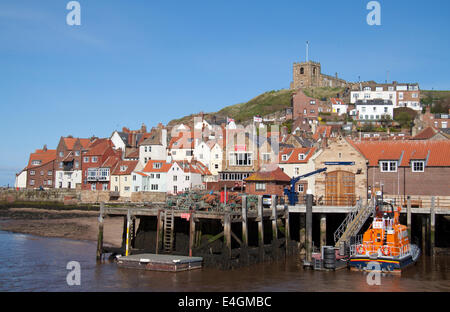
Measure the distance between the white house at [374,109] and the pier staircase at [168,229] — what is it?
8286cm

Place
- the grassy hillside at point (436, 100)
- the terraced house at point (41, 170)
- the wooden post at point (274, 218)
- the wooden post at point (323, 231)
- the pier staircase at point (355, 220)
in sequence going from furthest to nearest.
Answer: the grassy hillside at point (436, 100), the terraced house at point (41, 170), the wooden post at point (323, 231), the wooden post at point (274, 218), the pier staircase at point (355, 220)

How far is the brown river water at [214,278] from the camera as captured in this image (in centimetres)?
2755

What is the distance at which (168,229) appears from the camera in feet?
115

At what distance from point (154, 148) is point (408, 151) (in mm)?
49130

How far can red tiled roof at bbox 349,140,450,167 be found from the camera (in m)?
43.7

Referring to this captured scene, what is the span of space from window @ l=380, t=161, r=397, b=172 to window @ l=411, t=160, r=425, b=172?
57.5 inches

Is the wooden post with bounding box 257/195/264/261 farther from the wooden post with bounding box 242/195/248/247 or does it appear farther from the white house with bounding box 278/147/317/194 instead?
the white house with bounding box 278/147/317/194

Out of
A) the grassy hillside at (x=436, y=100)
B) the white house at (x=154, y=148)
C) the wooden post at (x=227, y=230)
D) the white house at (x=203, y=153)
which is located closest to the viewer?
the wooden post at (x=227, y=230)

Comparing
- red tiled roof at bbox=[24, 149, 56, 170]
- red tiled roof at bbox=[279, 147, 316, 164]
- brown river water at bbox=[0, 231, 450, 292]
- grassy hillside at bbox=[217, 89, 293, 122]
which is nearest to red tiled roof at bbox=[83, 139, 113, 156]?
red tiled roof at bbox=[24, 149, 56, 170]

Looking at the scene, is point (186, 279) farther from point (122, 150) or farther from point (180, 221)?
point (122, 150)

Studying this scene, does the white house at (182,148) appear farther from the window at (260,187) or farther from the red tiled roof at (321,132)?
the window at (260,187)

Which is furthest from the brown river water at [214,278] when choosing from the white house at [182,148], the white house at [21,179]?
the white house at [21,179]

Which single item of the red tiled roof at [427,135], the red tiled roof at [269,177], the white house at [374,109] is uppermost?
the white house at [374,109]
